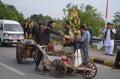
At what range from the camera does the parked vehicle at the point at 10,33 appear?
2352 cm

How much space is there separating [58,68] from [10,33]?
1325 centimetres

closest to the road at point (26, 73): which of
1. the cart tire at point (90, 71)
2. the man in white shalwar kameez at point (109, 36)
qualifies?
the cart tire at point (90, 71)

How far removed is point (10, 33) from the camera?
23.5m

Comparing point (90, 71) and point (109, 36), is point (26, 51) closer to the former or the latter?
point (90, 71)

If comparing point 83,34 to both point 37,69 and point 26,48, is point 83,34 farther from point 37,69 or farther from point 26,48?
point 26,48

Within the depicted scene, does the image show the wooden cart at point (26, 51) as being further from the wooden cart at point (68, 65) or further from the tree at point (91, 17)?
the tree at point (91, 17)

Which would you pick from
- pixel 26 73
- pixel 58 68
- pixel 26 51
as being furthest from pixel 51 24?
pixel 26 51

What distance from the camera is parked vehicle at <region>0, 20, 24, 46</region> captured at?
23516 mm

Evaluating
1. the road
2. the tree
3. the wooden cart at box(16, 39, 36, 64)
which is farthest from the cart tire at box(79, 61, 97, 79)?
the tree

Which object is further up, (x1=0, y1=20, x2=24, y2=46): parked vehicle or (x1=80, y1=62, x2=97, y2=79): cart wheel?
(x1=0, y1=20, x2=24, y2=46): parked vehicle

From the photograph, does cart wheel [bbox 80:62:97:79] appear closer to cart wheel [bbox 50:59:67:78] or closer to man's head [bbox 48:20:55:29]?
cart wheel [bbox 50:59:67:78]

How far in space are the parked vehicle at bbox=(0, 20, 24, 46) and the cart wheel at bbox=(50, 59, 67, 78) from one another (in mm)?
12730

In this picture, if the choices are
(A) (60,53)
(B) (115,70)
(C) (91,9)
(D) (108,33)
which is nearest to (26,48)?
(A) (60,53)

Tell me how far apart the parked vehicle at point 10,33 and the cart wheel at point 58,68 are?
12730 mm
